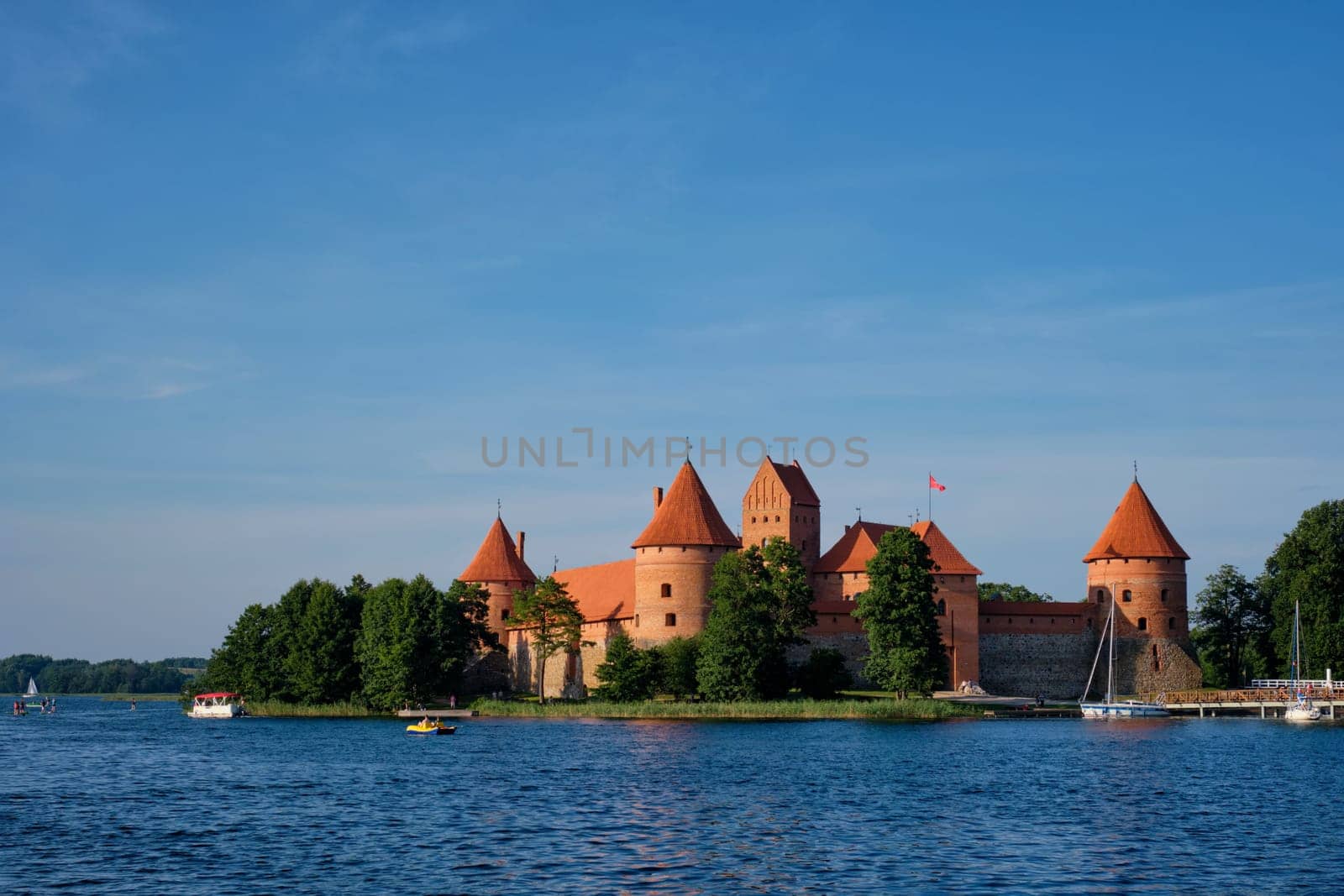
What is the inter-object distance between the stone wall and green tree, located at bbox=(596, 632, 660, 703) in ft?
56.4

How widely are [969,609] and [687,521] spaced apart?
533 inches

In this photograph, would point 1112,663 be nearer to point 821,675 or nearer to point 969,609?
point 969,609

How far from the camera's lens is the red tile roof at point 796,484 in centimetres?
7681

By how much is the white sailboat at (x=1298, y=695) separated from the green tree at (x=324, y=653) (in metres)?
40.2

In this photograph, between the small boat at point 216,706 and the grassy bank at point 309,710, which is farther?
the small boat at point 216,706

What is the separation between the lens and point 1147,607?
228ft

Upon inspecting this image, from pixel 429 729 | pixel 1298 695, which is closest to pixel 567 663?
pixel 429 729

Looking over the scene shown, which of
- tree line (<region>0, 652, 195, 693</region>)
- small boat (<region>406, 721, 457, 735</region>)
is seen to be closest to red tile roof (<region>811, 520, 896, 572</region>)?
small boat (<region>406, 721, 457, 735</region>)

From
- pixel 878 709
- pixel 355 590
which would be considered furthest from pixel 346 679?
pixel 878 709

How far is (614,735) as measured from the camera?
49625 mm

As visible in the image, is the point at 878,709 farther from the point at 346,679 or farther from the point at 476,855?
the point at 476,855

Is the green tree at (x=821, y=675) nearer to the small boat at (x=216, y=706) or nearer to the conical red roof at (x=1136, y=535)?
the conical red roof at (x=1136, y=535)

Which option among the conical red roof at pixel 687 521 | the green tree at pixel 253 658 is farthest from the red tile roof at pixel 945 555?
the green tree at pixel 253 658

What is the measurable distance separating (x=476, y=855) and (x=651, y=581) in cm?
4323
